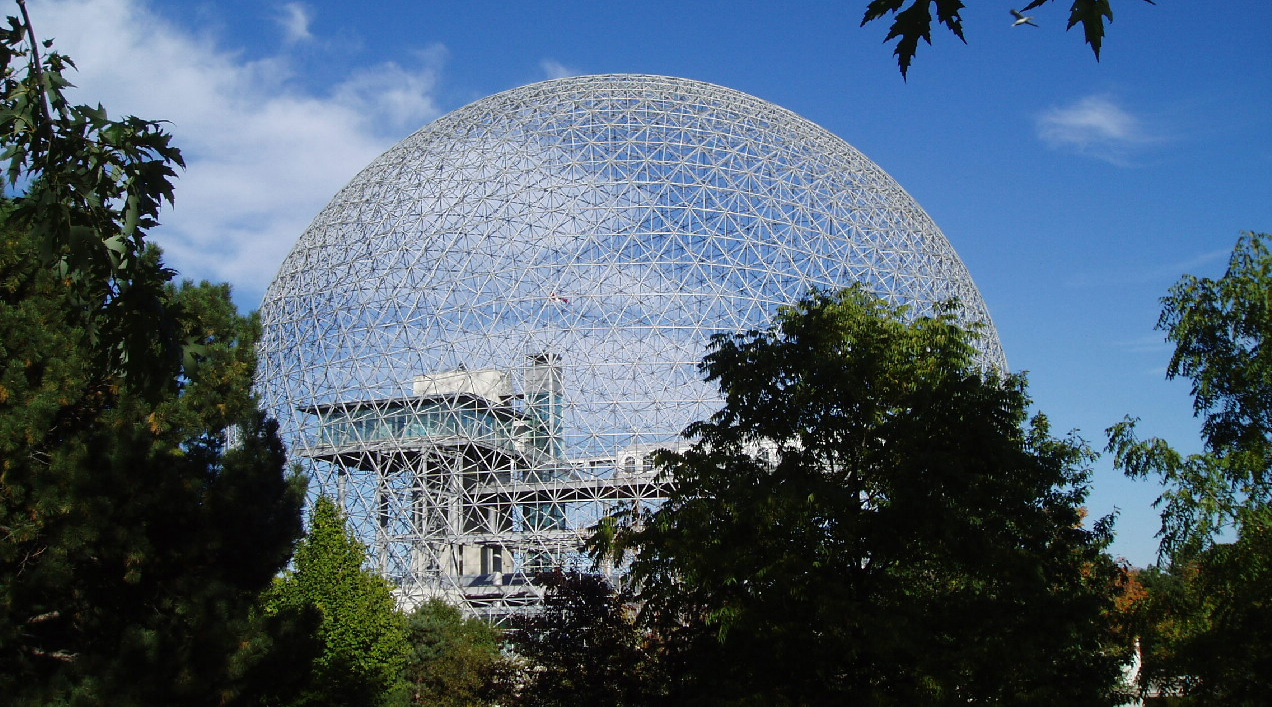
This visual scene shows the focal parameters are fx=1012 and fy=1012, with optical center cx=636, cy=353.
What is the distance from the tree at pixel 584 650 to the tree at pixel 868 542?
1.28m

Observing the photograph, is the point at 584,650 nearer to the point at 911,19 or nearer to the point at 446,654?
the point at 446,654

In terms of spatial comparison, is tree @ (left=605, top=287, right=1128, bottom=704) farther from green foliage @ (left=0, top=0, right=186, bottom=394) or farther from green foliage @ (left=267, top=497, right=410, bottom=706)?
green foliage @ (left=267, top=497, right=410, bottom=706)

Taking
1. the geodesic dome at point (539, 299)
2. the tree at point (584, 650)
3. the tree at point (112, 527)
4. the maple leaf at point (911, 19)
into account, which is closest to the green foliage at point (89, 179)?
the maple leaf at point (911, 19)

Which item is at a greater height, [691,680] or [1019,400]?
[1019,400]

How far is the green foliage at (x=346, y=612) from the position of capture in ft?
65.3

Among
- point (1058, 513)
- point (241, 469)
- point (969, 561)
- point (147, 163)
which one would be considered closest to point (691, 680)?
point (969, 561)

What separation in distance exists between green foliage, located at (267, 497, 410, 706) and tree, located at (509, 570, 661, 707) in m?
6.35

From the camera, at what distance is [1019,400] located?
39.6 feet

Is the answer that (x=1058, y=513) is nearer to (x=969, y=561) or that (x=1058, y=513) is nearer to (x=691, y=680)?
(x=969, y=561)

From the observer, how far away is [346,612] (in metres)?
20.9

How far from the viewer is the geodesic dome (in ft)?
91.8

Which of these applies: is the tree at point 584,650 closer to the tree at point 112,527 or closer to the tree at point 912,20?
the tree at point 112,527

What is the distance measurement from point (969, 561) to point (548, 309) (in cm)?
1915

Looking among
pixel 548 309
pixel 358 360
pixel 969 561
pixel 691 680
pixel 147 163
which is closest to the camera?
pixel 147 163
